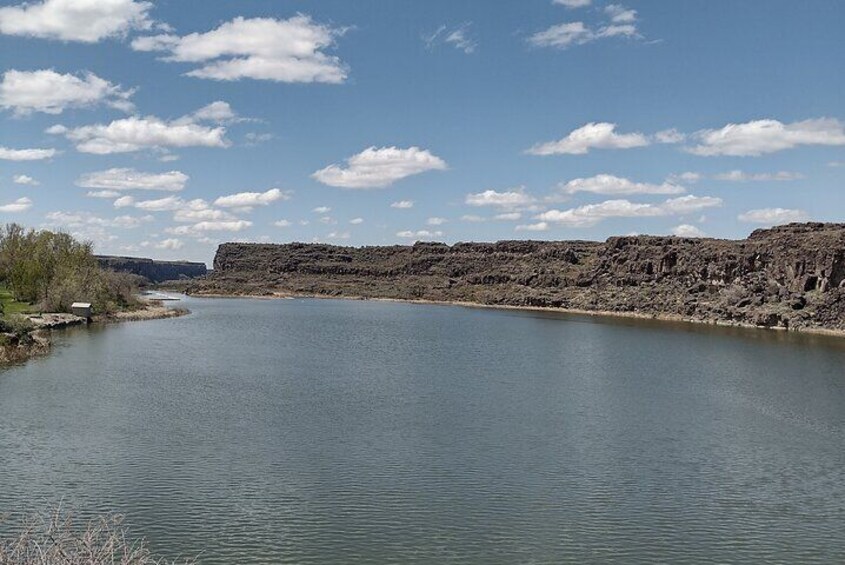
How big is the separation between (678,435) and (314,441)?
677 inches

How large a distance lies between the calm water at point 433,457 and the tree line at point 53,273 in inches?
1257

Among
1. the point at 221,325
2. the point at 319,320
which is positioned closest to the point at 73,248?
the point at 221,325

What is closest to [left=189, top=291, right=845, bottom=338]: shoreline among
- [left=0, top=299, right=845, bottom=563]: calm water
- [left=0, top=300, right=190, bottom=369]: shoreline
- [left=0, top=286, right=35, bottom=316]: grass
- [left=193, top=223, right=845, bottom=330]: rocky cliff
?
[left=193, top=223, right=845, bottom=330]: rocky cliff

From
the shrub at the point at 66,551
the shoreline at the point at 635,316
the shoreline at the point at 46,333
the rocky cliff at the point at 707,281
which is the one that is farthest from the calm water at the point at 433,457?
the rocky cliff at the point at 707,281

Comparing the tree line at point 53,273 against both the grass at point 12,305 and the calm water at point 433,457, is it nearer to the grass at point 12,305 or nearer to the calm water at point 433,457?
the grass at point 12,305

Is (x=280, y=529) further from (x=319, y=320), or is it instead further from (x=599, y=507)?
(x=319, y=320)

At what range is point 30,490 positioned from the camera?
25.1 metres

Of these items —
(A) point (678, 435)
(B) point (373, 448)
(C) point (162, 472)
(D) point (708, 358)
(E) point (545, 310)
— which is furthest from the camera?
(E) point (545, 310)

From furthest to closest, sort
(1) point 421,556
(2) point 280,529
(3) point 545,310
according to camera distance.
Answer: (3) point 545,310 → (2) point 280,529 → (1) point 421,556

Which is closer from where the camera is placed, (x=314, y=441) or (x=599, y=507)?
(x=599, y=507)

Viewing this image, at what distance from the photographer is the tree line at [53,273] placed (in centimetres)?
9094

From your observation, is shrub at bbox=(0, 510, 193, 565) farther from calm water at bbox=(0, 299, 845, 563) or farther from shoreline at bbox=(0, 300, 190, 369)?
shoreline at bbox=(0, 300, 190, 369)

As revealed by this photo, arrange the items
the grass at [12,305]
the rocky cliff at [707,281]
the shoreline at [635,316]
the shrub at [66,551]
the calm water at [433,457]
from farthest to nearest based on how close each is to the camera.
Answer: the rocky cliff at [707,281] < the shoreline at [635,316] < the grass at [12,305] < the calm water at [433,457] < the shrub at [66,551]

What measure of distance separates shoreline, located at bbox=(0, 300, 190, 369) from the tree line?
2.53 metres
